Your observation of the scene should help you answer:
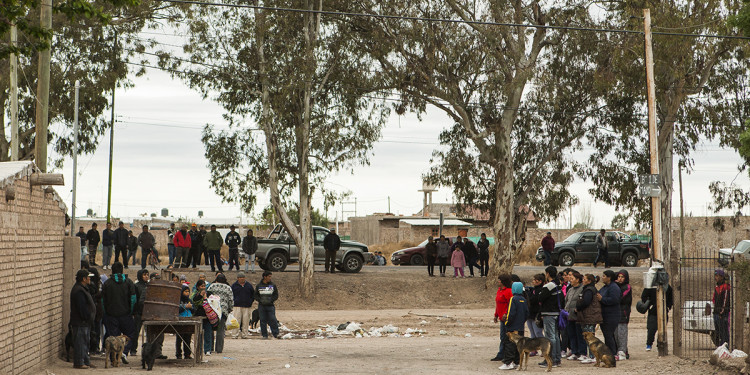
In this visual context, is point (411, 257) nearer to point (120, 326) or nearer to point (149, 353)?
point (120, 326)

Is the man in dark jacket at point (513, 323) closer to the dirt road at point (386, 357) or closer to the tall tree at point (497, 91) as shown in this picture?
the dirt road at point (386, 357)

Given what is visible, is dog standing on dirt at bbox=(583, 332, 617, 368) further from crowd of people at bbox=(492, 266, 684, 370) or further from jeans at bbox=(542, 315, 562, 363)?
jeans at bbox=(542, 315, 562, 363)

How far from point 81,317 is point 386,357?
19.4 feet

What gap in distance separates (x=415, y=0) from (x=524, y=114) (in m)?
7.12

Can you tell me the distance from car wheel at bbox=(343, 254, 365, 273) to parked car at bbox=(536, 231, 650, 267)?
387 inches

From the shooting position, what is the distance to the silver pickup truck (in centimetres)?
3262

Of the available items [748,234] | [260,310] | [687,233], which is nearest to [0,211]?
[260,310]

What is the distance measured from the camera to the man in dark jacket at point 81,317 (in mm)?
14625

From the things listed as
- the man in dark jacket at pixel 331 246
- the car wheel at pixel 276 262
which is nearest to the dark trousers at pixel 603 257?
the man in dark jacket at pixel 331 246

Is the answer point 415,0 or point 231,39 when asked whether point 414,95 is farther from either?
point 231,39

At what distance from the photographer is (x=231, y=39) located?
29.7 meters

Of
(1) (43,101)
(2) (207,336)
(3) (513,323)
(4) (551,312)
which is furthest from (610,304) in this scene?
(1) (43,101)

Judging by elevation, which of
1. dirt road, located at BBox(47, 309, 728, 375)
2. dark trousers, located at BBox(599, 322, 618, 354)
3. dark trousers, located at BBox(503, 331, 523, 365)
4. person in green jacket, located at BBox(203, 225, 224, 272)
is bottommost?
dirt road, located at BBox(47, 309, 728, 375)

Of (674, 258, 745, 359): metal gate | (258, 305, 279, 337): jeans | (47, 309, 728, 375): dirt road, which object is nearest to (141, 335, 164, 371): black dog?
(47, 309, 728, 375): dirt road
